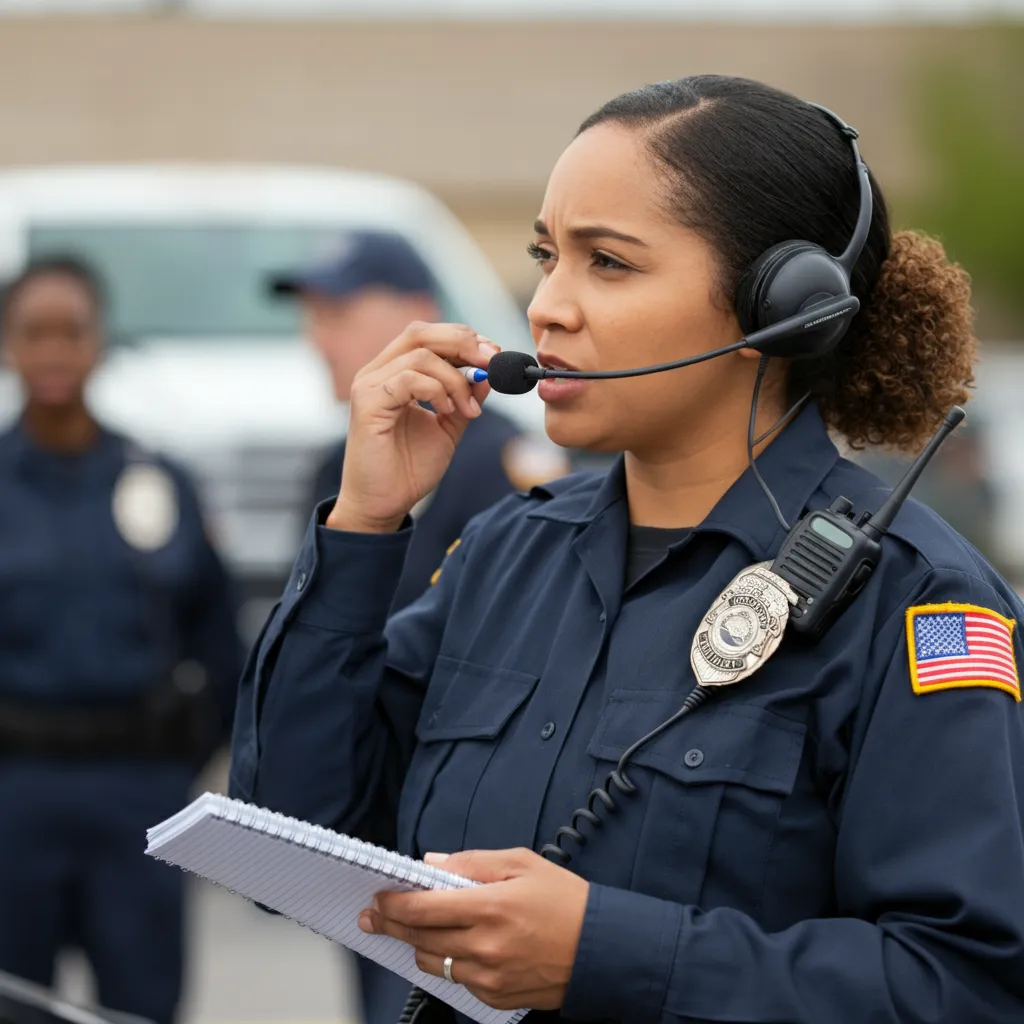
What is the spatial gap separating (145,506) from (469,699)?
260 centimetres

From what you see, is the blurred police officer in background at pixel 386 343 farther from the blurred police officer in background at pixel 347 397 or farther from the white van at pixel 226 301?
the white van at pixel 226 301

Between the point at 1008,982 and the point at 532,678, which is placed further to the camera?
the point at 532,678

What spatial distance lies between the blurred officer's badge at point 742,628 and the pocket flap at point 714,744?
39 mm

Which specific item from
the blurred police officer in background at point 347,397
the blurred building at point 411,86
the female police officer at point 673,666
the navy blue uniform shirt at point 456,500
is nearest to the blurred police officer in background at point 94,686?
the blurred police officer in background at point 347,397

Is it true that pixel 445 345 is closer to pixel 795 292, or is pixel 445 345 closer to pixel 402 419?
pixel 402 419

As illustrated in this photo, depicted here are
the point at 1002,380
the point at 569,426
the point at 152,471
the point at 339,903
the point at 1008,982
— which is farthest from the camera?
the point at 1002,380

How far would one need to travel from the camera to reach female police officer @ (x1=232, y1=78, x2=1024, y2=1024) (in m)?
1.88

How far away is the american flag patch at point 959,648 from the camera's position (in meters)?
1.91

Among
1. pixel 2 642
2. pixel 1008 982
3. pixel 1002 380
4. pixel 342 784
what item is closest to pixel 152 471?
pixel 2 642

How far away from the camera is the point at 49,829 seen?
4398 mm

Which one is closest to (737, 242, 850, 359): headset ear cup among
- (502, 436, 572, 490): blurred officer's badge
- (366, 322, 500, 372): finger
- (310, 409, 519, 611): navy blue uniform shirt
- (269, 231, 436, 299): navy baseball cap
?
(366, 322, 500, 372): finger

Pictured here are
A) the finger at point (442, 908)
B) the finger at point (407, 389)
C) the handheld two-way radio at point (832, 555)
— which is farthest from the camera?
the finger at point (407, 389)

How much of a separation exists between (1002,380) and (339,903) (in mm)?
15605

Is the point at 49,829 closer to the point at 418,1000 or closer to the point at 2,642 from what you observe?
the point at 2,642
